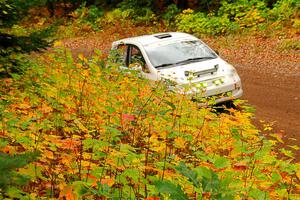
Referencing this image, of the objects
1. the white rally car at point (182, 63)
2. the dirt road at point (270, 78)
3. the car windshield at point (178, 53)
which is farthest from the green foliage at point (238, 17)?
the white rally car at point (182, 63)

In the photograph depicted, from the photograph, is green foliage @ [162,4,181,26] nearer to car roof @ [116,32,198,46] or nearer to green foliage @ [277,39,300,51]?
green foliage @ [277,39,300,51]

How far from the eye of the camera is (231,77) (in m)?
9.16

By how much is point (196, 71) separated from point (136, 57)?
1812 mm

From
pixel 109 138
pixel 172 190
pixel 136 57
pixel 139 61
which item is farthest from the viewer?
pixel 136 57

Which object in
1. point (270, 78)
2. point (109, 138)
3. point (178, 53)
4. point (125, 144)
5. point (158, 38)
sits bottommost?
point (270, 78)

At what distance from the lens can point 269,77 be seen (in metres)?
13.3

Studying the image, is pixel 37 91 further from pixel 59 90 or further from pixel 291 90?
pixel 291 90

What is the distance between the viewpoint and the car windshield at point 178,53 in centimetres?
952

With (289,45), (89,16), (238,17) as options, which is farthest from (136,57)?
(89,16)

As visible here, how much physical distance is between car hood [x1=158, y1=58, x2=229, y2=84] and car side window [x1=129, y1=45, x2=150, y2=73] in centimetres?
54

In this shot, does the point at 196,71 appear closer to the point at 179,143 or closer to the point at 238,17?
the point at 179,143

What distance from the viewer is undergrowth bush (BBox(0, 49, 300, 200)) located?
142 inches

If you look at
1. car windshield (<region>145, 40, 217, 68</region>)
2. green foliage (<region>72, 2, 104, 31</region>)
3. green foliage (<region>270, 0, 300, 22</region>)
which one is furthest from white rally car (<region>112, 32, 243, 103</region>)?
green foliage (<region>72, 2, 104, 31</region>)

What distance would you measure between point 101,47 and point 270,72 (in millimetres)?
11752
